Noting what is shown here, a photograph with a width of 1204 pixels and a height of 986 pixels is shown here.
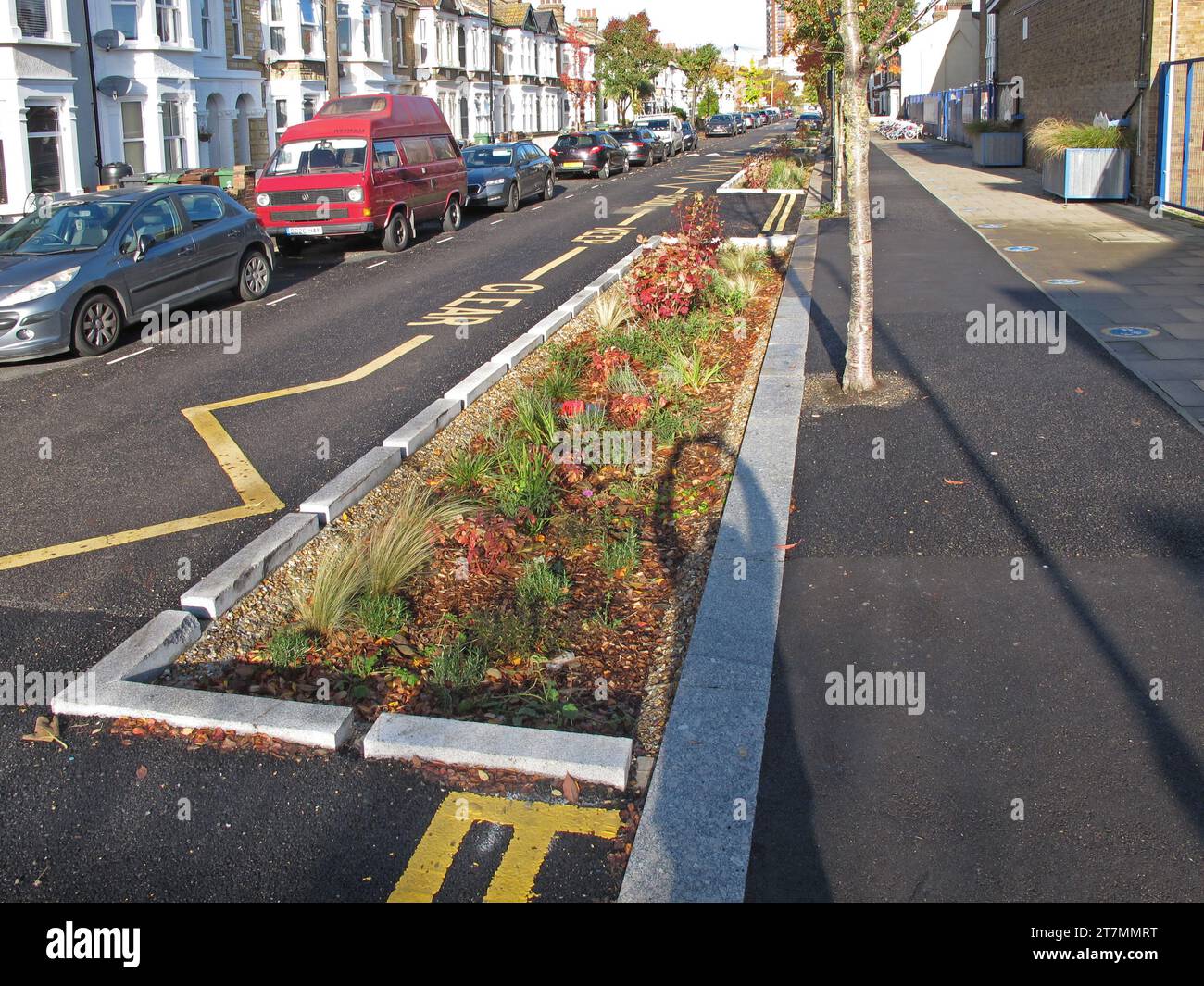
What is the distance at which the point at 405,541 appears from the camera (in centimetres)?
623

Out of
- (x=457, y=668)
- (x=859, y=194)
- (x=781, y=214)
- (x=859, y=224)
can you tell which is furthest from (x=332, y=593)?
(x=781, y=214)

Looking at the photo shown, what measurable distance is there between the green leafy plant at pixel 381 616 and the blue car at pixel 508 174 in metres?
19.8

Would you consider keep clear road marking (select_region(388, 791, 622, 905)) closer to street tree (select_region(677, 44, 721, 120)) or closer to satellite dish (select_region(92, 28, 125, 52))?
satellite dish (select_region(92, 28, 125, 52))

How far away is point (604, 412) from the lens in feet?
28.8

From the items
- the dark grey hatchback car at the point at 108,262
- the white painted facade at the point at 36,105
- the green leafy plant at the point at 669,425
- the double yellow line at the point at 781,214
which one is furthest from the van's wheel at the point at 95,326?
the white painted facade at the point at 36,105

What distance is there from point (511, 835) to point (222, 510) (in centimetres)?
403

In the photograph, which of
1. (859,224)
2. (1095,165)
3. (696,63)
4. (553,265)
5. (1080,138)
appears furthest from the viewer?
(696,63)

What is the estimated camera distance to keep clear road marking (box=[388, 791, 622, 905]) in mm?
3811

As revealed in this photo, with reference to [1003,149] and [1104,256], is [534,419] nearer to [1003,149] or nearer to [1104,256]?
[1104,256]

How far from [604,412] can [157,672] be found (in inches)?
170
